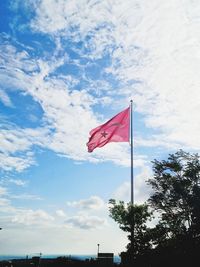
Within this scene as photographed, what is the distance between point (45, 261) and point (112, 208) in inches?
310

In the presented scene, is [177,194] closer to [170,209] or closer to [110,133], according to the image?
[170,209]

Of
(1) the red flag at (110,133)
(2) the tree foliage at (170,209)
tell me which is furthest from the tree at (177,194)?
(1) the red flag at (110,133)

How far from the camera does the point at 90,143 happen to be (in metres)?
20.7

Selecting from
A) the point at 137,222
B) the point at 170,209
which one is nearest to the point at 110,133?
the point at 137,222

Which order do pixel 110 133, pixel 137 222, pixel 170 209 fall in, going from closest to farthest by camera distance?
pixel 110 133 < pixel 137 222 < pixel 170 209

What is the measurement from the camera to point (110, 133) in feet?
67.1

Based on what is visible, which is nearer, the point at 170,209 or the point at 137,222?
the point at 137,222

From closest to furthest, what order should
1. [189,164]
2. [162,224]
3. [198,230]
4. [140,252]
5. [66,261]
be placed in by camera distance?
[66,261] < [140,252] < [198,230] < [162,224] < [189,164]

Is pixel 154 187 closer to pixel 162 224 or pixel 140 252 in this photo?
pixel 162 224

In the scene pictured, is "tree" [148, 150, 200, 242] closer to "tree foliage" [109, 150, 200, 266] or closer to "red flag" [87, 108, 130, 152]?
"tree foliage" [109, 150, 200, 266]

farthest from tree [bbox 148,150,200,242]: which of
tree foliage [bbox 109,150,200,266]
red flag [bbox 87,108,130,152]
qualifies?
red flag [bbox 87,108,130,152]

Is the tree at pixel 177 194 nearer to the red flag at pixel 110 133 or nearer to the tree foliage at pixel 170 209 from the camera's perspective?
the tree foliage at pixel 170 209

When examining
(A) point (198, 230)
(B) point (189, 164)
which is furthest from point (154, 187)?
(A) point (198, 230)

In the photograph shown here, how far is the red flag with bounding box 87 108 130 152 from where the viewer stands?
2039 centimetres
